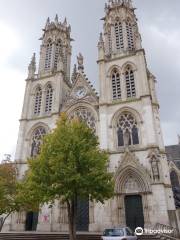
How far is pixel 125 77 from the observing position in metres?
29.1

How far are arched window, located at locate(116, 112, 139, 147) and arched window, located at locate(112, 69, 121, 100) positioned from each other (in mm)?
2846

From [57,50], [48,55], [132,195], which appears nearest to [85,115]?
[132,195]

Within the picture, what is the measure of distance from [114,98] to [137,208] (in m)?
12.6

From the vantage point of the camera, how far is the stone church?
21.9 m

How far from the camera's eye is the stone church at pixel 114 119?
863 inches

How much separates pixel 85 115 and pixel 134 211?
12.4 m

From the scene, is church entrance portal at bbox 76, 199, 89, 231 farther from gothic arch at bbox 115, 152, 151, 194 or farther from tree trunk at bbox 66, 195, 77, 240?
tree trunk at bbox 66, 195, 77, 240

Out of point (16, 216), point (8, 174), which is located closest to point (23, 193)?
point (8, 174)

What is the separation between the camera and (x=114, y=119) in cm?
2670

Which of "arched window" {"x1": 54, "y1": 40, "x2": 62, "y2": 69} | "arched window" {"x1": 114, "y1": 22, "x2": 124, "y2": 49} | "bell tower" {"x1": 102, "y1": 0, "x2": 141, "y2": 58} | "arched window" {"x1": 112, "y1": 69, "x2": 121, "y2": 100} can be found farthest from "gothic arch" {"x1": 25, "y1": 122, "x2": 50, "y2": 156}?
"arched window" {"x1": 114, "y1": 22, "x2": 124, "y2": 49}

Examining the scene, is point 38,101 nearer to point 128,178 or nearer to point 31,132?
point 31,132

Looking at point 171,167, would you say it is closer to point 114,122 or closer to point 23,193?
point 114,122

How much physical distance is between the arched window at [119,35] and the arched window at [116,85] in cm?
440

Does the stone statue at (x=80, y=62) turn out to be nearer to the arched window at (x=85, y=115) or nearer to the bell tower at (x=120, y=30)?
the bell tower at (x=120, y=30)
